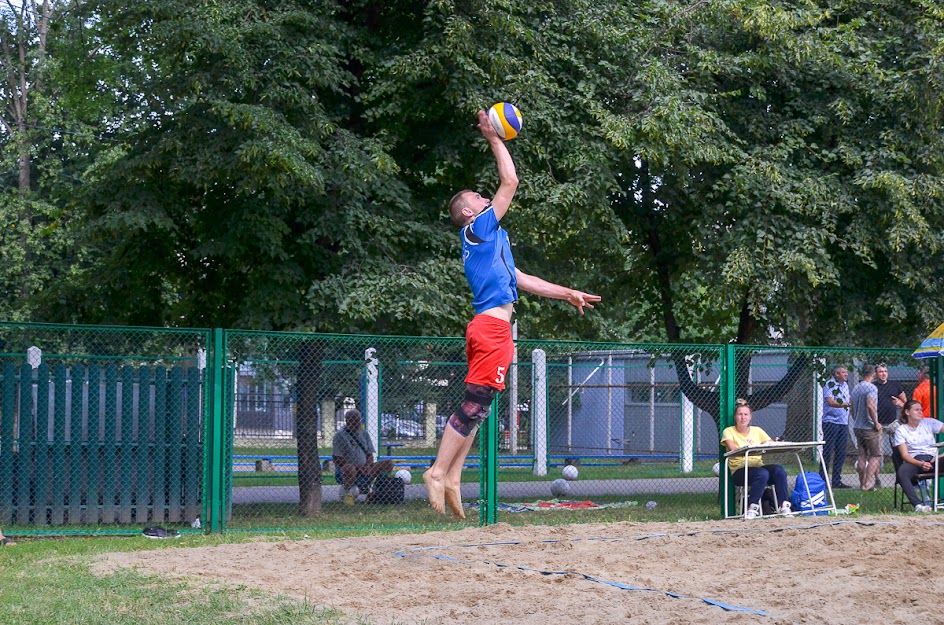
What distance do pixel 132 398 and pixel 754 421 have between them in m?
16.1

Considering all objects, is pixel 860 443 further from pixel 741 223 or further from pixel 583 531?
pixel 583 531

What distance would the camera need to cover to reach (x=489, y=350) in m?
6.81

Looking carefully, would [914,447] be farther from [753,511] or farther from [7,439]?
[7,439]

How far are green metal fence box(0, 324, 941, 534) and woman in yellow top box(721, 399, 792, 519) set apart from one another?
427 millimetres

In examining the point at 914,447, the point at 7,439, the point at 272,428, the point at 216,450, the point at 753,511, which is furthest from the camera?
the point at 272,428

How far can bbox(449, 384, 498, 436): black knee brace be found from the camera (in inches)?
266

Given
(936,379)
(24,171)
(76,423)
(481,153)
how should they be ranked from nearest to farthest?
1. (76,423)
2. (481,153)
3. (936,379)
4. (24,171)

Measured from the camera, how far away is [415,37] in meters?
12.8

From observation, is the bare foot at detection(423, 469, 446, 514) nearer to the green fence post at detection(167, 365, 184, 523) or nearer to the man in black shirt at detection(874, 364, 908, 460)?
the green fence post at detection(167, 365, 184, 523)

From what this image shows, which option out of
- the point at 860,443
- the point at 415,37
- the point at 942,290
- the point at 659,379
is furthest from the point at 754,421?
the point at 415,37

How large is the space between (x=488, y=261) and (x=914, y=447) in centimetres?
747

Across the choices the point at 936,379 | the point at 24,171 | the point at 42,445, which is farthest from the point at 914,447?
the point at 24,171

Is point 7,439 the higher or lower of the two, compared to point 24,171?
lower

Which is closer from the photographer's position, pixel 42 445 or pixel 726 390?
pixel 42 445
